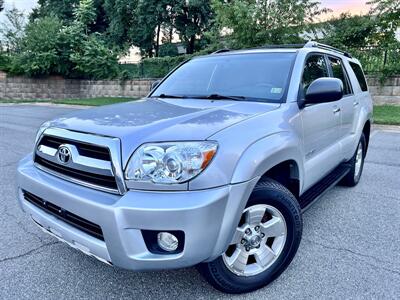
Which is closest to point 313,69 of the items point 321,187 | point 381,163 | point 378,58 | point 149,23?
point 321,187

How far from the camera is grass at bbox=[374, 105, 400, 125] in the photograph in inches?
374

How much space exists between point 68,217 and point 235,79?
1885 millimetres

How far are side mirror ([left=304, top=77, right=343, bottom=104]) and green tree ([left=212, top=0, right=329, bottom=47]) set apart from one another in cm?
1042

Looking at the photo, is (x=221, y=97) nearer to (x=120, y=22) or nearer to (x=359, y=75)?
(x=359, y=75)

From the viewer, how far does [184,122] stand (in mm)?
2180

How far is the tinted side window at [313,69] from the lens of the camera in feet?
10.1

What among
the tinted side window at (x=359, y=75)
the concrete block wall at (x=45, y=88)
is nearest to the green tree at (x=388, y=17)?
the tinted side window at (x=359, y=75)

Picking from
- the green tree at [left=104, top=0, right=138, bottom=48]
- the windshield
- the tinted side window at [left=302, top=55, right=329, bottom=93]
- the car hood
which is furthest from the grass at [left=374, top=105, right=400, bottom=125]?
the green tree at [left=104, top=0, right=138, bottom=48]

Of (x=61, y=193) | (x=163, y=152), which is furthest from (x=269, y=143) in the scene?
(x=61, y=193)

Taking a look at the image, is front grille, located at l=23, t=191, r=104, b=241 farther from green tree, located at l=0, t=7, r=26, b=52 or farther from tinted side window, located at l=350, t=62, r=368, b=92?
green tree, located at l=0, t=7, r=26, b=52

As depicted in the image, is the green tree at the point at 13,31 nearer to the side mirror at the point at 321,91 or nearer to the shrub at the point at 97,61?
the shrub at the point at 97,61

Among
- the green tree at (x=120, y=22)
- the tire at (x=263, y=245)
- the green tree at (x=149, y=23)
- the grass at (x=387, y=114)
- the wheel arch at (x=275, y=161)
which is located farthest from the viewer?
the green tree at (x=120, y=22)

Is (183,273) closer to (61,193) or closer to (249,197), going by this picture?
(249,197)

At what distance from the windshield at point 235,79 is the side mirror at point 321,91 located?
0.21 meters
